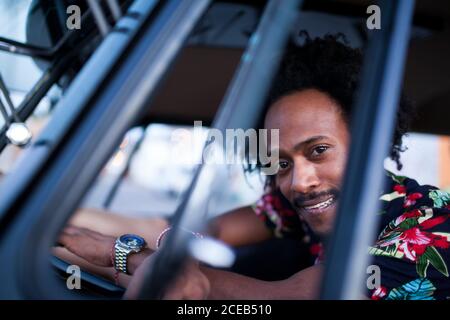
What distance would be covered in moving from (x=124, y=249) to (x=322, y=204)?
0.58 meters

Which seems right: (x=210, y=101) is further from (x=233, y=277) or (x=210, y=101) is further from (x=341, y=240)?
(x=341, y=240)

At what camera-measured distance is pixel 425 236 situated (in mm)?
1231

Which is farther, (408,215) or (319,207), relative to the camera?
(319,207)

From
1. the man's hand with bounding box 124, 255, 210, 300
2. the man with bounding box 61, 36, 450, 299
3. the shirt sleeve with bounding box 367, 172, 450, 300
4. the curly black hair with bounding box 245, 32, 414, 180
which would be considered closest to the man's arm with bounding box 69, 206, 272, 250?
the man with bounding box 61, 36, 450, 299

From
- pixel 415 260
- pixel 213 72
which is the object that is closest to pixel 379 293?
pixel 415 260

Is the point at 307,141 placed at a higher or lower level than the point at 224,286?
higher

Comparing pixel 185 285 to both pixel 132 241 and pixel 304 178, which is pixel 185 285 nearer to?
pixel 132 241

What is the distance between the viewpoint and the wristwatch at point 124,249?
1.31 m

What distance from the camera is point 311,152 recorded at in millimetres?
1498

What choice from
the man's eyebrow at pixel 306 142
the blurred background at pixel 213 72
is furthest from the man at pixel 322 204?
the blurred background at pixel 213 72

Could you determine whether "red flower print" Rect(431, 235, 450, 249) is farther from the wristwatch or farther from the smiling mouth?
the wristwatch

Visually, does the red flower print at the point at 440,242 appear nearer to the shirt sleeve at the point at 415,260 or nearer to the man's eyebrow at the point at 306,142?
the shirt sleeve at the point at 415,260

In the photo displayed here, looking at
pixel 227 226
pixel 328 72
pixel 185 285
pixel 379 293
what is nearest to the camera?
pixel 185 285

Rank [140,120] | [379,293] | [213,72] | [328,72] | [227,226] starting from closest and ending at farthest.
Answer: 1. [140,120]
2. [379,293]
3. [328,72]
4. [227,226]
5. [213,72]
